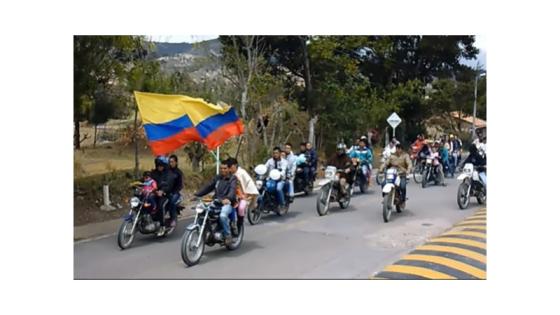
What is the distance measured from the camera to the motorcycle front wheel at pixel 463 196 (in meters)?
9.45

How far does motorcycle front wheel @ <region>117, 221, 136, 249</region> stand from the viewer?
22.8 ft

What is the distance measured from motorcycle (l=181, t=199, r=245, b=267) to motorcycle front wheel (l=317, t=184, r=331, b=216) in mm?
2486

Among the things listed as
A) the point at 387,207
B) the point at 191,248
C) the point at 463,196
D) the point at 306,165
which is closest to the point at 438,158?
the point at 463,196

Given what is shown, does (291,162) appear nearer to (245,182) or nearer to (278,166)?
(278,166)

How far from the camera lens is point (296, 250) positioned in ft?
22.7

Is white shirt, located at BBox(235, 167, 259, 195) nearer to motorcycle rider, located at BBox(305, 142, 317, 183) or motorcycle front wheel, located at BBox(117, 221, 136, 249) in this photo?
motorcycle front wheel, located at BBox(117, 221, 136, 249)

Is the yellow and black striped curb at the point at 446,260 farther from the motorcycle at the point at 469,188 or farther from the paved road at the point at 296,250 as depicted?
the motorcycle at the point at 469,188

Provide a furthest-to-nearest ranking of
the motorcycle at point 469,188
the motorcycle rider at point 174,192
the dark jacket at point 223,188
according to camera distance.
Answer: the motorcycle at point 469,188 < the motorcycle rider at point 174,192 < the dark jacket at point 223,188

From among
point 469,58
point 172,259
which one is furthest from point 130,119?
point 469,58

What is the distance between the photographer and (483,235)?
687cm

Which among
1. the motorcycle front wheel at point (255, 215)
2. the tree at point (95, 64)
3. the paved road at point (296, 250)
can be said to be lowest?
the paved road at point (296, 250)

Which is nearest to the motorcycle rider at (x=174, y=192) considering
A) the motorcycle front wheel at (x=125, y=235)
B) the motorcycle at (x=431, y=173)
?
the motorcycle front wheel at (x=125, y=235)

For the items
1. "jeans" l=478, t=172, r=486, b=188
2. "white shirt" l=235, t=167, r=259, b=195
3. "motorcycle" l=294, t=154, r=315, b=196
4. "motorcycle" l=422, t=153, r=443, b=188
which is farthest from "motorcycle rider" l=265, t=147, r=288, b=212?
"motorcycle" l=422, t=153, r=443, b=188

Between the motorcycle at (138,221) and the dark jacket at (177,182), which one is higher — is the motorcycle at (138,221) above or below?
below
